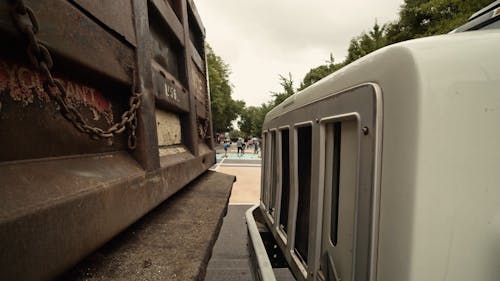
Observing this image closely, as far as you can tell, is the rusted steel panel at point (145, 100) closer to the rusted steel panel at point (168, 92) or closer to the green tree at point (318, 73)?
the rusted steel panel at point (168, 92)

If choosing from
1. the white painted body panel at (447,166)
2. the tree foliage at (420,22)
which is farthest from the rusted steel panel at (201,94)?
the tree foliage at (420,22)

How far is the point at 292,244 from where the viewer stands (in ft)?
6.15

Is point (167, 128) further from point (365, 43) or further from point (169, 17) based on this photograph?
point (365, 43)

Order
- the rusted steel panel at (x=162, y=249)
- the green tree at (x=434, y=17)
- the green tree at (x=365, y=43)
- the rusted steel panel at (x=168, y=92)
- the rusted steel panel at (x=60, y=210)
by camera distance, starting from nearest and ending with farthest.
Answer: the rusted steel panel at (x=60, y=210) → the rusted steel panel at (x=162, y=249) → the rusted steel panel at (x=168, y=92) → the green tree at (x=434, y=17) → the green tree at (x=365, y=43)

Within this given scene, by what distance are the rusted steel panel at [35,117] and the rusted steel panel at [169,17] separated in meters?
0.95

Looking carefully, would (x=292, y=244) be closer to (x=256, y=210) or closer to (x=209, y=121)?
(x=256, y=210)

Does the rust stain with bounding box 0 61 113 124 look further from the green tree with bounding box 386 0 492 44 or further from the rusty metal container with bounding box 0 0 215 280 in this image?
the green tree with bounding box 386 0 492 44

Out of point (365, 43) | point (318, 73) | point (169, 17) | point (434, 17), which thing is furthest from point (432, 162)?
point (318, 73)

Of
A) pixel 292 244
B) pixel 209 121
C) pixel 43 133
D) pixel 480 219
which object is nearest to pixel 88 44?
pixel 43 133

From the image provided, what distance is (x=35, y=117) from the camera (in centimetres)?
86

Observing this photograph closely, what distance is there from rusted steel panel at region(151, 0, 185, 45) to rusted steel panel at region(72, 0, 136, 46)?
0.46 metres

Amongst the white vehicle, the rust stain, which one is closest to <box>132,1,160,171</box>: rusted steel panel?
the rust stain

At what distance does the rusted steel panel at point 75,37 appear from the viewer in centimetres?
76

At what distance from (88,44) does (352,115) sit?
1.11 metres
